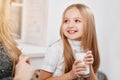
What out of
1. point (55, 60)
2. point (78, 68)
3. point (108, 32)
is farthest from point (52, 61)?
point (108, 32)

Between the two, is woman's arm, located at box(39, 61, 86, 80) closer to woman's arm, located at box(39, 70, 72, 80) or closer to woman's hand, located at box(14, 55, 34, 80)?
woman's arm, located at box(39, 70, 72, 80)

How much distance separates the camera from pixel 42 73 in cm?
115

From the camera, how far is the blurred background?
5.23 feet

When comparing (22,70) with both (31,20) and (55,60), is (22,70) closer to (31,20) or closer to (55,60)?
(55,60)

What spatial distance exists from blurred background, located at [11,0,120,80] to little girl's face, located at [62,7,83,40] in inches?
15.9

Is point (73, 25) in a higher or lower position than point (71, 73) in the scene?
higher

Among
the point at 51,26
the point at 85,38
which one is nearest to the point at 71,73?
the point at 85,38

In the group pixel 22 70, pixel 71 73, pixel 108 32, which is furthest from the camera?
pixel 108 32

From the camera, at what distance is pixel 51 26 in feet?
5.43

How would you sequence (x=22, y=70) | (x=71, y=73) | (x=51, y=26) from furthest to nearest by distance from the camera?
(x=51, y=26) → (x=71, y=73) → (x=22, y=70)

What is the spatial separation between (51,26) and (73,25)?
0.55 metres

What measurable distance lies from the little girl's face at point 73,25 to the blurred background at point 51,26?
40cm

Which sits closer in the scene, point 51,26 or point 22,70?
point 22,70

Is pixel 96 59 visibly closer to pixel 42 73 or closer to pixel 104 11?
pixel 42 73
